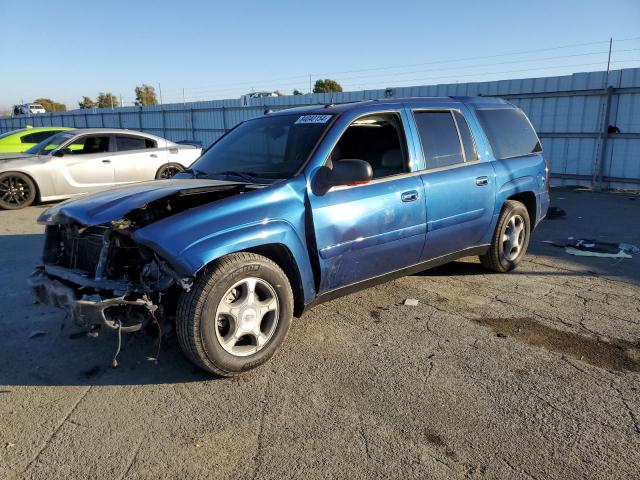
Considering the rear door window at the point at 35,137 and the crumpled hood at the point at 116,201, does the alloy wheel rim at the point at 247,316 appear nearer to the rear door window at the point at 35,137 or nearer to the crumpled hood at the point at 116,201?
the crumpled hood at the point at 116,201

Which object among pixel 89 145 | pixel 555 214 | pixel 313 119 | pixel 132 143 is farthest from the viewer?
pixel 132 143

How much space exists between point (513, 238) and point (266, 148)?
2973mm

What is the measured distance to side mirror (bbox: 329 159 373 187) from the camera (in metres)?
3.64

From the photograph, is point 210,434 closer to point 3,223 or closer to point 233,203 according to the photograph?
point 233,203

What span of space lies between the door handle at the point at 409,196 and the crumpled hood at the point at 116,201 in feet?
4.51

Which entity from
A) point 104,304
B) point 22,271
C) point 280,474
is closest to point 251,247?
point 104,304

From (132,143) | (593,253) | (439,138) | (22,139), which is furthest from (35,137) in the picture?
(593,253)

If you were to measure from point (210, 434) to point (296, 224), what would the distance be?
146 cm

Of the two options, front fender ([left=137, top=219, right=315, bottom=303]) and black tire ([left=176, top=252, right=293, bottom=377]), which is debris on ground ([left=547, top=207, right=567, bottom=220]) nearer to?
front fender ([left=137, top=219, right=315, bottom=303])

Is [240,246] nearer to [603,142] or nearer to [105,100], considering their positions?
[603,142]

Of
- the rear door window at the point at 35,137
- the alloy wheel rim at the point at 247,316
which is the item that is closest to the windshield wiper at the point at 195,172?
the alloy wheel rim at the point at 247,316

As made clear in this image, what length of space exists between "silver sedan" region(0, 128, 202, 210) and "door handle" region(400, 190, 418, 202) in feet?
25.9

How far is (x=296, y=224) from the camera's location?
3.51 meters

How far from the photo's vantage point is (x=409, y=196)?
416cm
